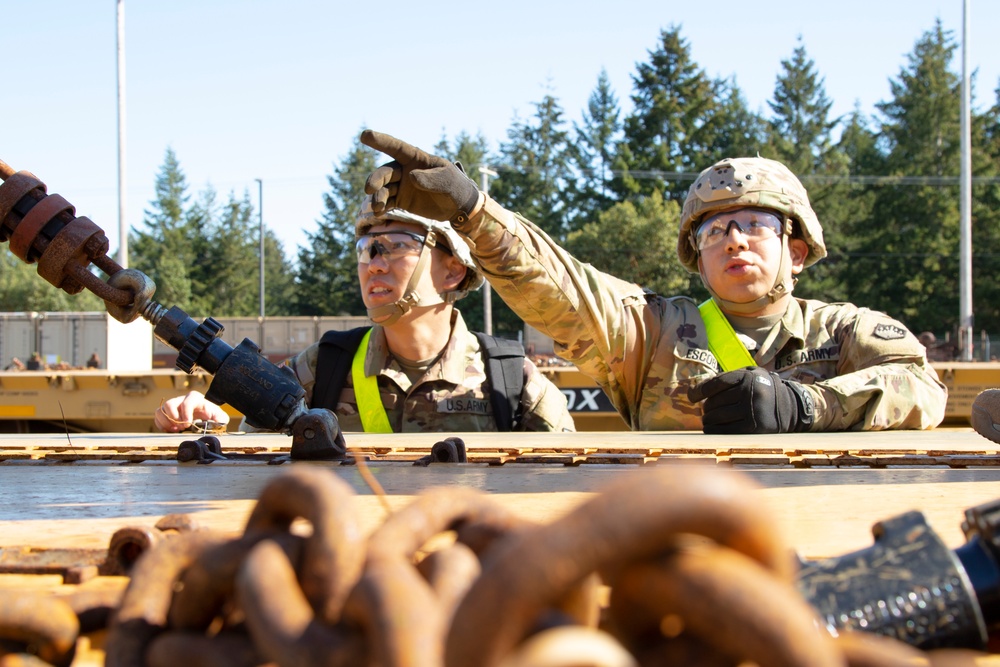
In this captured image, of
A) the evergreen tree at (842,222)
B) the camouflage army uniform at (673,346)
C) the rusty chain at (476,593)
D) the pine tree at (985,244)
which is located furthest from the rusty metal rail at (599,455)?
the pine tree at (985,244)

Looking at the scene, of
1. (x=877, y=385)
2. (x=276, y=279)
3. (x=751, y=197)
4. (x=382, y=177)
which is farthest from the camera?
(x=276, y=279)

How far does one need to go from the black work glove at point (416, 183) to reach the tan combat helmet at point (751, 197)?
1.42 metres

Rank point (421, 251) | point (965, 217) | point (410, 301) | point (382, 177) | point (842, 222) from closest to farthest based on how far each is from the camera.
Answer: point (382, 177)
point (410, 301)
point (421, 251)
point (965, 217)
point (842, 222)

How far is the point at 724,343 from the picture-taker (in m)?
4.45

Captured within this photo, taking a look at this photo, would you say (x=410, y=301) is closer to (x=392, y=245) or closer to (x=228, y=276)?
(x=392, y=245)

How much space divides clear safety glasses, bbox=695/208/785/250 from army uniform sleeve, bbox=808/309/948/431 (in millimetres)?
601

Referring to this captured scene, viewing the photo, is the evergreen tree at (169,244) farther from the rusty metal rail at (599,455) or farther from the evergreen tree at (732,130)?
the rusty metal rail at (599,455)

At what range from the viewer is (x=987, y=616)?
826 mm

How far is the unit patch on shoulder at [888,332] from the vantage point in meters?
4.45

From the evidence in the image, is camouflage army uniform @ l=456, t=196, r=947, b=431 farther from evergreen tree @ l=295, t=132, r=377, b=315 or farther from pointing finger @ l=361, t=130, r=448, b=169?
evergreen tree @ l=295, t=132, r=377, b=315

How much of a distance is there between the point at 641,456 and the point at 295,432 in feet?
2.75

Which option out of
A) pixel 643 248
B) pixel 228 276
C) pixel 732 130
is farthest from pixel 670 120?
pixel 228 276

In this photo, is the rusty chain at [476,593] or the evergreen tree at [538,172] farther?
the evergreen tree at [538,172]

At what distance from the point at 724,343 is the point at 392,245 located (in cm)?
167
